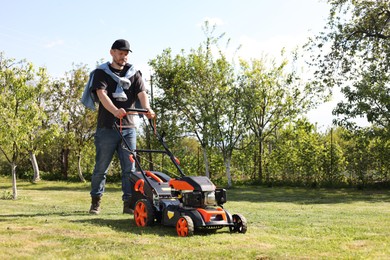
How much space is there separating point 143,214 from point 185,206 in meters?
0.72

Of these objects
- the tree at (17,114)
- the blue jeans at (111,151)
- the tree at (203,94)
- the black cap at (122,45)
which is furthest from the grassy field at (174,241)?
the tree at (203,94)

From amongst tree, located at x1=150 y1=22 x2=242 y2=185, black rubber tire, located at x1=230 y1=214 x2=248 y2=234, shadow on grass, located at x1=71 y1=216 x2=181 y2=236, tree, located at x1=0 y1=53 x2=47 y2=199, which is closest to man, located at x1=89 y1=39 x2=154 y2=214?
shadow on grass, located at x1=71 y1=216 x2=181 y2=236

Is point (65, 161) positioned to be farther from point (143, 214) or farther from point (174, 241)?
point (174, 241)

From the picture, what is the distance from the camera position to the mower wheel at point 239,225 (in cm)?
559

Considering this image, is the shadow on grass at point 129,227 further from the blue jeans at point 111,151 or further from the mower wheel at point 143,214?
the blue jeans at point 111,151

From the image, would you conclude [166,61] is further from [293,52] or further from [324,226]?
[324,226]

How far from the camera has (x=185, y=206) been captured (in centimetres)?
563

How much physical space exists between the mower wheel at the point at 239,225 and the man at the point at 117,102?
75.5 inches

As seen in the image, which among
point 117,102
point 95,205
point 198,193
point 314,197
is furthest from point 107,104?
point 314,197

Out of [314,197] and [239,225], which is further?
[314,197]

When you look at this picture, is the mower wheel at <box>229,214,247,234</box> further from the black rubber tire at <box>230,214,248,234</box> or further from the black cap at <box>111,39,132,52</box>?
the black cap at <box>111,39,132,52</box>

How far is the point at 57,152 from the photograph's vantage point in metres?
31.2

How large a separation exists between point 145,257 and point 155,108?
20.5m

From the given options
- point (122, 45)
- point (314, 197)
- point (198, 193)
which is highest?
point (122, 45)
